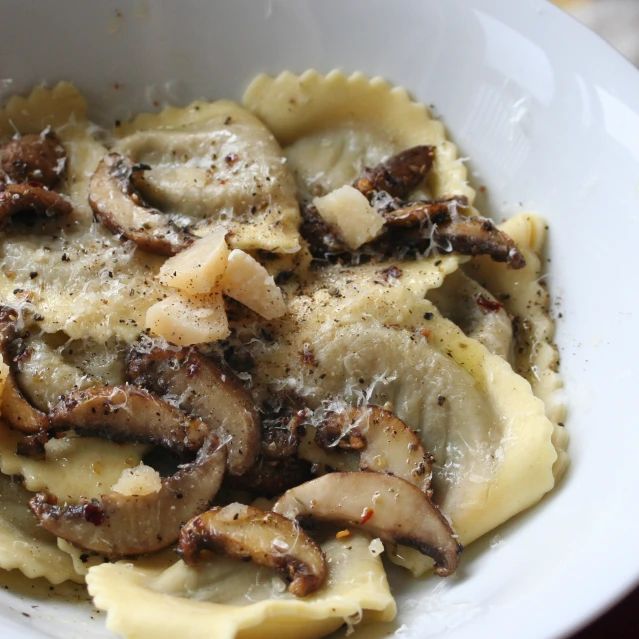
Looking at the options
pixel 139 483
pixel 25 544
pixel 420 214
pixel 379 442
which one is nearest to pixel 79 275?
pixel 139 483

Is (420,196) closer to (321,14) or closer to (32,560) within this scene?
(321,14)

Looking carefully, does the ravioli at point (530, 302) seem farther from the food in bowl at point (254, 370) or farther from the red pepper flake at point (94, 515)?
the red pepper flake at point (94, 515)

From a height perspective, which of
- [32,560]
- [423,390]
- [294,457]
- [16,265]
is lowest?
[32,560]

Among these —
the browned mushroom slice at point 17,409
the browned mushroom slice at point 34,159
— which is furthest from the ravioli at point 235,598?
the browned mushroom slice at point 34,159

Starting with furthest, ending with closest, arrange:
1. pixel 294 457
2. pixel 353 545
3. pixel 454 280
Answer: pixel 454 280 → pixel 294 457 → pixel 353 545

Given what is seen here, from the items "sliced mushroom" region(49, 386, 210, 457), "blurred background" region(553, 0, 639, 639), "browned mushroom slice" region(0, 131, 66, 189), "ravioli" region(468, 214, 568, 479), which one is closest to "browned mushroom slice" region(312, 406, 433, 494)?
"sliced mushroom" region(49, 386, 210, 457)

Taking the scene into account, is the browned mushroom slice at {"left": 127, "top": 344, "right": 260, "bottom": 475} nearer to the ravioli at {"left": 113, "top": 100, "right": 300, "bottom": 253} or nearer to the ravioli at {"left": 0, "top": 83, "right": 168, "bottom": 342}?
the ravioli at {"left": 0, "top": 83, "right": 168, "bottom": 342}

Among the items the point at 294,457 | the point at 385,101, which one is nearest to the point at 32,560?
the point at 294,457
